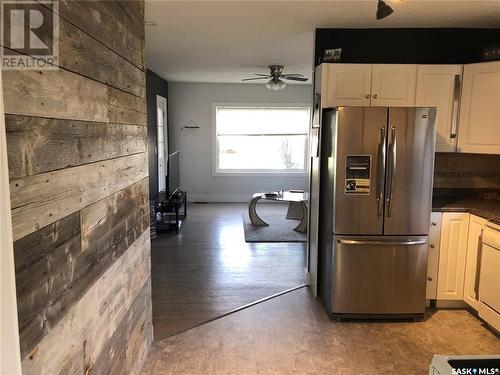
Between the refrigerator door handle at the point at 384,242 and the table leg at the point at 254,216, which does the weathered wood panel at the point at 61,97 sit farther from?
the table leg at the point at 254,216

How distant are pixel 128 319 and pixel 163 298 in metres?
1.50

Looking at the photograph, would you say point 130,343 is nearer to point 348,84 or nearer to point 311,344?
point 311,344

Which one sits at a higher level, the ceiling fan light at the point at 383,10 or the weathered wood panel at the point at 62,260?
the ceiling fan light at the point at 383,10

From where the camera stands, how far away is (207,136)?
829cm

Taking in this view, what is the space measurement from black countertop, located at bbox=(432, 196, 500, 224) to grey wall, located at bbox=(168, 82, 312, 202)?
4794 mm

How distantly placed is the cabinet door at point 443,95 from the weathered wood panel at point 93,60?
2465 mm

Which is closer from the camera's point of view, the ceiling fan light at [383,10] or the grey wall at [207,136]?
the ceiling fan light at [383,10]

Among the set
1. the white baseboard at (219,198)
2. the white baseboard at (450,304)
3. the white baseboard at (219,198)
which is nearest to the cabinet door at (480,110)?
the white baseboard at (450,304)

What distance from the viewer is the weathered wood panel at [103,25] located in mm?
1433

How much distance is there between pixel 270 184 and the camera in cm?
847

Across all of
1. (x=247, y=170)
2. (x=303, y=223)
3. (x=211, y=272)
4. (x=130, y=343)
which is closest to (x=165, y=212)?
(x=303, y=223)

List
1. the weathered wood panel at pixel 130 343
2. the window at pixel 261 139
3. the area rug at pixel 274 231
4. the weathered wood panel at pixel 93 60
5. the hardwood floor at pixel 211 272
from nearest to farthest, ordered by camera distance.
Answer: the weathered wood panel at pixel 93 60 < the weathered wood panel at pixel 130 343 < the hardwood floor at pixel 211 272 < the area rug at pixel 274 231 < the window at pixel 261 139

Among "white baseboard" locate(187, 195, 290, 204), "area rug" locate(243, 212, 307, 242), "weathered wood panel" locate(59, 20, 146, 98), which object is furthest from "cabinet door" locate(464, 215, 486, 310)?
"white baseboard" locate(187, 195, 290, 204)

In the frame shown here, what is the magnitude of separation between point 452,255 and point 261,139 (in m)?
5.49
